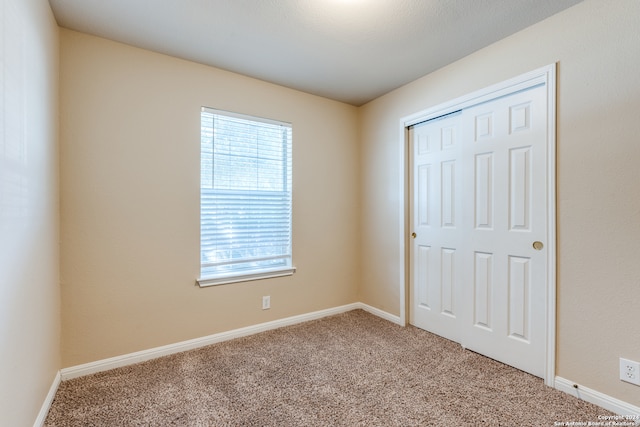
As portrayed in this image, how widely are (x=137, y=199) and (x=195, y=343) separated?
4.17ft

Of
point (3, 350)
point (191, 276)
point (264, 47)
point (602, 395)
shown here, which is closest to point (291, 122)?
point (264, 47)

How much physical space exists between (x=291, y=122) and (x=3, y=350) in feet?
8.43

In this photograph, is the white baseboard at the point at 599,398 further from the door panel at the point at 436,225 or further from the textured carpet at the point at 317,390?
the door panel at the point at 436,225

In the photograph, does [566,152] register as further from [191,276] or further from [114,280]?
[114,280]

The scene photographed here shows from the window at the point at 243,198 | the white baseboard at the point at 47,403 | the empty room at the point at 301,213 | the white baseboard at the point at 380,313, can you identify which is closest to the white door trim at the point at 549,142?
the empty room at the point at 301,213

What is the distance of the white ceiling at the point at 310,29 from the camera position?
Result: 1.84m

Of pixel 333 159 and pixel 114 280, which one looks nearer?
pixel 114 280

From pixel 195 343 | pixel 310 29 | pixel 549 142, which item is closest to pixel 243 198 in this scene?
pixel 195 343

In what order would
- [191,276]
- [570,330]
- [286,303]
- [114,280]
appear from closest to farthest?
1. [570,330]
2. [114,280]
3. [191,276]
4. [286,303]

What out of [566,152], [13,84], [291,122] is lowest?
[566,152]

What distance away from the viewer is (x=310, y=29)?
207 cm

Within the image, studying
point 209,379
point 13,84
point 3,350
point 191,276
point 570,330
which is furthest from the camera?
point 191,276

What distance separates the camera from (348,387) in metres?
1.98

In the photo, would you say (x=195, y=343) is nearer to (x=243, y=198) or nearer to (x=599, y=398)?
(x=243, y=198)
